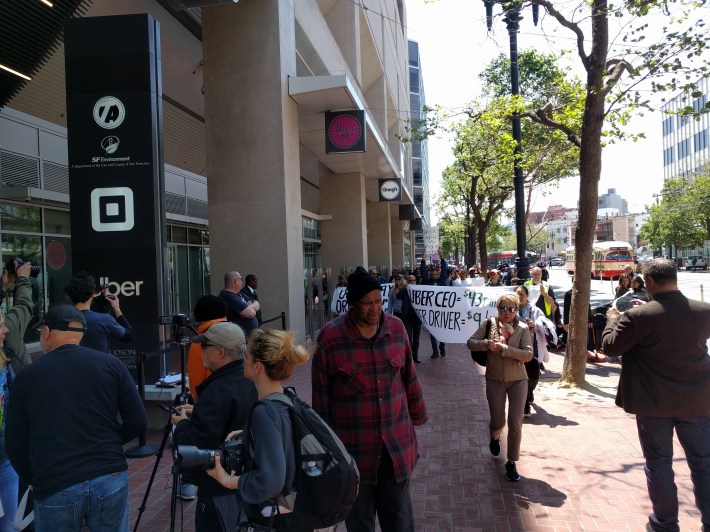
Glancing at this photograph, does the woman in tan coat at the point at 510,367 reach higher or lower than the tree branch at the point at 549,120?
lower

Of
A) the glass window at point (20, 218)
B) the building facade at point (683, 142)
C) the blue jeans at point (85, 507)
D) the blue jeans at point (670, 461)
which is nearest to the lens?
the blue jeans at point (85, 507)

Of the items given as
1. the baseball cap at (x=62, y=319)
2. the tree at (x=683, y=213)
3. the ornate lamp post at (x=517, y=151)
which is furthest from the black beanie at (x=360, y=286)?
the tree at (x=683, y=213)

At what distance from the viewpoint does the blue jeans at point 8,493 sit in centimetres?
A: 334

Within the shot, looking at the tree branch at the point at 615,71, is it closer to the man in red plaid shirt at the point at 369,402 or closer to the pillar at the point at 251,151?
the pillar at the point at 251,151

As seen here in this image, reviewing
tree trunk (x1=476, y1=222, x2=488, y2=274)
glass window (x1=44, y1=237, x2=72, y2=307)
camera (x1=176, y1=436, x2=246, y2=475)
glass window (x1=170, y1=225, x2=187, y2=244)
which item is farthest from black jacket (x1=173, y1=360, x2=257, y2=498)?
tree trunk (x1=476, y1=222, x2=488, y2=274)

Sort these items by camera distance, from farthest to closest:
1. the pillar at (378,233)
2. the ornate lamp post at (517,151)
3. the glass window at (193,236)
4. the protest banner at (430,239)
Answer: the pillar at (378,233) → the protest banner at (430,239) → the glass window at (193,236) → the ornate lamp post at (517,151)

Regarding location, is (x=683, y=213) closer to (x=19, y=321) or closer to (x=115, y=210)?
(x=115, y=210)

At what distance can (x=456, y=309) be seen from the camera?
910 cm

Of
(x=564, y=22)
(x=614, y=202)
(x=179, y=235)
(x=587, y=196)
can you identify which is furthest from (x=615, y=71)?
(x=614, y=202)

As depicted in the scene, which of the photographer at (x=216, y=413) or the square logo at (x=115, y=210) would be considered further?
the square logo at (x=115, y=210)

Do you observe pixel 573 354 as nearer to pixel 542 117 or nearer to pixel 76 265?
pixel 542 117

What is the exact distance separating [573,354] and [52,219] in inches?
435

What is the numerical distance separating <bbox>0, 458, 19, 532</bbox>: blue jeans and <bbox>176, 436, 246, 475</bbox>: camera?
66.6 inches

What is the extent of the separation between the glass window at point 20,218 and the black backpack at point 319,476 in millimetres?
10860
